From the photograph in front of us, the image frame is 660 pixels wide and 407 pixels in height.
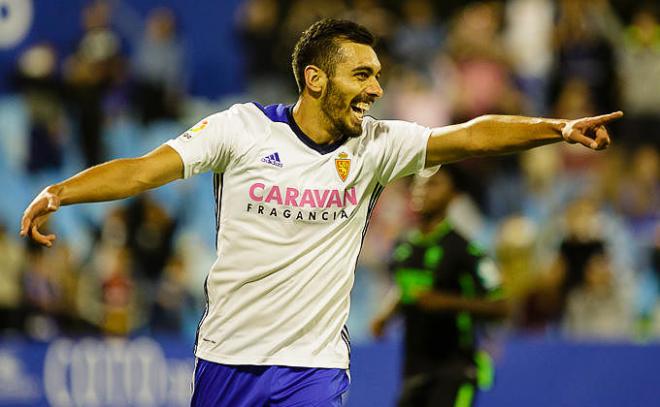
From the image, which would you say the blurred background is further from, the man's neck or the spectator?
the man's neck

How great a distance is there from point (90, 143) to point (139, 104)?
2.25ft

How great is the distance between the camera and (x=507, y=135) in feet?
15.4

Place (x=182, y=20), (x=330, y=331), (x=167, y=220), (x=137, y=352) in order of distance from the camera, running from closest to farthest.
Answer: (x=330, y=331) < (x=137, y=352) < (x=167, y=220) < (x=182, y=20)

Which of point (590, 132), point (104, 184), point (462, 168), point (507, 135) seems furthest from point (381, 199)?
point (104, 184)

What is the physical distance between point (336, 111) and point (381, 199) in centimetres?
645

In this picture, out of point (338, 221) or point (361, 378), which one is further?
point (361, 378)

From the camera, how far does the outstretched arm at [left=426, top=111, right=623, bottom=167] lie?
14.6 ft

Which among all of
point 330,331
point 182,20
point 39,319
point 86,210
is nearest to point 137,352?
point 39,319

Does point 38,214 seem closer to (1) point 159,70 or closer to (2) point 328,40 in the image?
(2) point 328,40

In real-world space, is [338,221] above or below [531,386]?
above

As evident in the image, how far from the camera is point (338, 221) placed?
190 inches

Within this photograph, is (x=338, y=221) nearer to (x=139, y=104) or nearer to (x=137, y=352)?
(x=137, y=352)

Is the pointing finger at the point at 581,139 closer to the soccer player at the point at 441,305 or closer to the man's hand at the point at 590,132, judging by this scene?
the man's hand at the point at 590,132

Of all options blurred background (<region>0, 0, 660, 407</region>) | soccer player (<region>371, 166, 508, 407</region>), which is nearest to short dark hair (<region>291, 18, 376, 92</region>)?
soccer player (<region>371, 166, 508, 407</region>)
